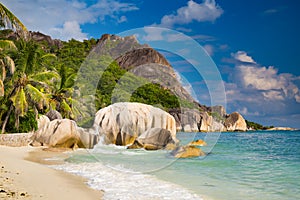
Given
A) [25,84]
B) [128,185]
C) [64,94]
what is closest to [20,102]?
[25,84]

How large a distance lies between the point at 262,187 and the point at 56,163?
6.27 m

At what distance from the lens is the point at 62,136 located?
15242mm

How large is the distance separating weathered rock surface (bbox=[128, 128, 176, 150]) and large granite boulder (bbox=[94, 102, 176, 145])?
332mm

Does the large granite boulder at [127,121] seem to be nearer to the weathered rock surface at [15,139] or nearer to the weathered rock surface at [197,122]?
the weathered rock surface at [197,122]

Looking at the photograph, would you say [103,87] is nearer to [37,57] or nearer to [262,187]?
[37,57]

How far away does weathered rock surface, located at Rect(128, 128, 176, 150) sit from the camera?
15.3 metres

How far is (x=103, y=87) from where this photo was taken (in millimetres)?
27891

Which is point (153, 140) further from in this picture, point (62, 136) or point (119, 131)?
point (62, 136)

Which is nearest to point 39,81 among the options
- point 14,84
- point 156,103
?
point 14,84

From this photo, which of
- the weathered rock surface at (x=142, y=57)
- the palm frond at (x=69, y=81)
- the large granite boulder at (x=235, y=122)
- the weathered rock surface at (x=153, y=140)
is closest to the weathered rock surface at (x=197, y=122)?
the weathered rock surface at (x=153, y=140)

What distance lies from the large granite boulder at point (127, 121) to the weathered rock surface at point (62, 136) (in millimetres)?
1119

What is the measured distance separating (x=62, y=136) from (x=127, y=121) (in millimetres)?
3613

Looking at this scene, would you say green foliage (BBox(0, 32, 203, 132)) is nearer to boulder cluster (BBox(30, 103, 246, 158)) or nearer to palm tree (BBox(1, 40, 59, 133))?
palm tree (BBox(1, 40, 59, 133))

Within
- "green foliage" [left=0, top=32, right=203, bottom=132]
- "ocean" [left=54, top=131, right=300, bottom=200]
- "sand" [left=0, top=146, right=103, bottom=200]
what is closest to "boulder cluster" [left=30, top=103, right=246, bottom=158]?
"green foliage" [left=0, top=32, right=203, bottom=132]
